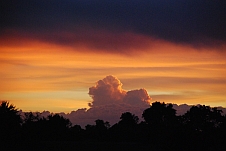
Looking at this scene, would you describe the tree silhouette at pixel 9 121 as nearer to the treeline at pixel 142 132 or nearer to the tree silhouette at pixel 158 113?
the treeline at pixel 142 132

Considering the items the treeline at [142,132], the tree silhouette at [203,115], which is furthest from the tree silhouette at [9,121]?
the tree silhouette at [203,115]

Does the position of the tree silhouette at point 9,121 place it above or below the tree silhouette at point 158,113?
below

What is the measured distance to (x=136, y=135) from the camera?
122m

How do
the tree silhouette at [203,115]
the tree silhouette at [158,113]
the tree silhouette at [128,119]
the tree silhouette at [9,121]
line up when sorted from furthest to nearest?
the tree silhouette at [128,119] < the tree silhouette at [158,113] < the tree silhouette at [203,115] < the tree silhouette at [9,121]

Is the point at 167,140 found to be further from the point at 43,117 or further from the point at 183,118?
the point at 183,118

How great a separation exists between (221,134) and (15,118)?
38147 mm

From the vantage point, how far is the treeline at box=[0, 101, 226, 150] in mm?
72500

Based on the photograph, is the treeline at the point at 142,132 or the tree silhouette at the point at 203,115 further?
the tree silhouette at the point at 203,115

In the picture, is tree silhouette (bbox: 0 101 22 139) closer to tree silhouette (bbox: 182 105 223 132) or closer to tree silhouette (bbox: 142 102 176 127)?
tree silhouette (bbox: 182 105 223 132)

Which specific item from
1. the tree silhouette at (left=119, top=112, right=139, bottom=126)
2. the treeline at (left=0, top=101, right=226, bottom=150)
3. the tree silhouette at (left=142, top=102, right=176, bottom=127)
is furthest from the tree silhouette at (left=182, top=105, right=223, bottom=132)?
the tree silhouette at (left=119, top=112, right=139, bottom=126)

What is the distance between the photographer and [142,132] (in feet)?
414

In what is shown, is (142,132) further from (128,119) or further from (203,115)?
(128,119)

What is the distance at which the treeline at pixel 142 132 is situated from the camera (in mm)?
72500

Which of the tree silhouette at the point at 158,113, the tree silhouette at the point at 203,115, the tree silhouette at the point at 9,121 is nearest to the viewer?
the tree silhouette at the point at 9,121
